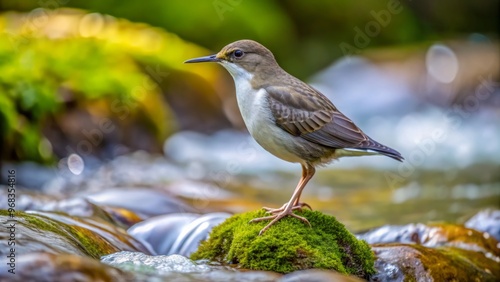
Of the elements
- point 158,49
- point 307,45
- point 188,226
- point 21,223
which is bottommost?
point 21,223

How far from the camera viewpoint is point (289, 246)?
4.71 meters

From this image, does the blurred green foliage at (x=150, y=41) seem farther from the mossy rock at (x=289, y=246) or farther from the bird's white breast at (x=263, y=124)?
the mossy rock at (x=289, y=246)

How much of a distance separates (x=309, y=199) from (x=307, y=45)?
10.2 m

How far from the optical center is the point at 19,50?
1127 cm

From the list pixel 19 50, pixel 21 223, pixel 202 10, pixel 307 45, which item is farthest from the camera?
pixel 307 45

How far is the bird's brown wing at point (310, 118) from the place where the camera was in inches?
217

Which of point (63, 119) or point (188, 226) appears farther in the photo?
point (63, 119)

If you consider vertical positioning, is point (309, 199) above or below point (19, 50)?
below

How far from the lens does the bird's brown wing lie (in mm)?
5508

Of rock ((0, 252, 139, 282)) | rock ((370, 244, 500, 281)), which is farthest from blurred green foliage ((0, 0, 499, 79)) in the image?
rock ((0, 252, 139, 282))

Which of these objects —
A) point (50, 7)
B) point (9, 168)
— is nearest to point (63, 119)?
point (9, 168)

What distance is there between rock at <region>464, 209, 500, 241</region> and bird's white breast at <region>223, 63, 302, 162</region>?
2.67 meters

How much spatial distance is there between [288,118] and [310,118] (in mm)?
250

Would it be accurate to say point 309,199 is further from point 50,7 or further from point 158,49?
point 50,7
